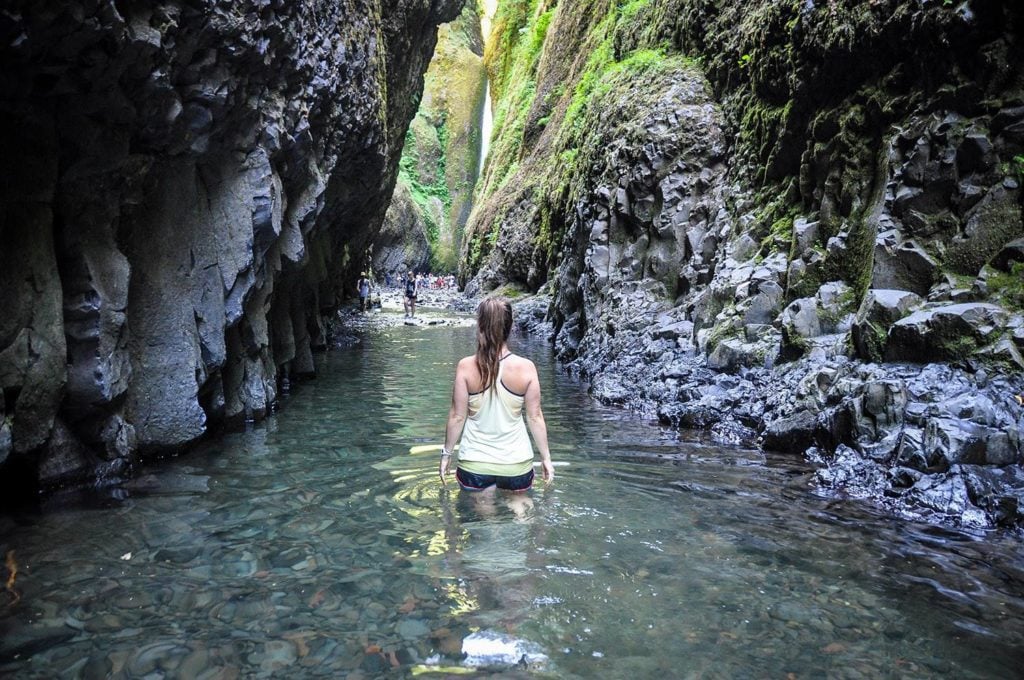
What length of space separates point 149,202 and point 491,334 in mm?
4792

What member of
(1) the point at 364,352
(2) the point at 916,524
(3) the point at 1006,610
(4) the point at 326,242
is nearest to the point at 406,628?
(3) the point at 1006,610

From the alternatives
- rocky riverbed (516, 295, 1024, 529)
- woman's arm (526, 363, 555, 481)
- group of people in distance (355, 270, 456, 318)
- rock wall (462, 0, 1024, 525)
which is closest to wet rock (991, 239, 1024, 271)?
rock wall (462, 0, 1024, 525)

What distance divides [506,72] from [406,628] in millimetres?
52616

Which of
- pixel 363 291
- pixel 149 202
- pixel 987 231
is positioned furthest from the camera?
pixel 363 291

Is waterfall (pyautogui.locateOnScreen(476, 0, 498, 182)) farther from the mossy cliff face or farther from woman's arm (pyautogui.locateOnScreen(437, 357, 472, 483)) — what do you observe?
woman's arm (pyautogui.locateOnScreen(437, 357, 472, 483))

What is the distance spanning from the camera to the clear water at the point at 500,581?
3502 millimetres

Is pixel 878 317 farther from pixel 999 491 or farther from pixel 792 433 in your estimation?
pixel 999 491

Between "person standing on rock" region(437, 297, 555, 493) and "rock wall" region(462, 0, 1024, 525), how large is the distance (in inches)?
128

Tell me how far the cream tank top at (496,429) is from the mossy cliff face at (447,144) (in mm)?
60957

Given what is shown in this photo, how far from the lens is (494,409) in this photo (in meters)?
5.12

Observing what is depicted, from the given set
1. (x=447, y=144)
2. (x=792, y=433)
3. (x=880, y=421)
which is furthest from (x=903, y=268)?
(x=447, y=144)

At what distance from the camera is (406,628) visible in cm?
379

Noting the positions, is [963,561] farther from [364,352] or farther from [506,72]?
[506,72]

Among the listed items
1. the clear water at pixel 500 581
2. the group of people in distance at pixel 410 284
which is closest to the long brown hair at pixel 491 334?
the clear water at pixel 500 581
